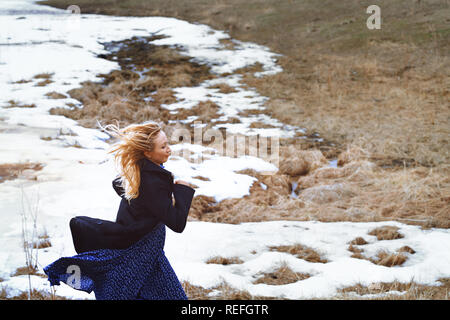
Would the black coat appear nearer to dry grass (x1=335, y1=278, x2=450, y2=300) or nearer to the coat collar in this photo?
the coat collar

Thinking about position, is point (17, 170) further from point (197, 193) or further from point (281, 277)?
point (281, 277)

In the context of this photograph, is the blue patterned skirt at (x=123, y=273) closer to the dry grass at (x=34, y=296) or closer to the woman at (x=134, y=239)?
the woman at (x=134, y=239)

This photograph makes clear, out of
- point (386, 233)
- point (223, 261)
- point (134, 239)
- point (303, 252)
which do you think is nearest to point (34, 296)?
point (134, 239)

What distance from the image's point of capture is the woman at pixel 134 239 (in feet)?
8.21

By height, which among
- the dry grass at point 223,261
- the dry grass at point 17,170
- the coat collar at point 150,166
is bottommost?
the dry grass at point 223,261

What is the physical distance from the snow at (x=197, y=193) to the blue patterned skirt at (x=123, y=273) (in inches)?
50.0

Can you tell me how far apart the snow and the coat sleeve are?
1713 millimetres

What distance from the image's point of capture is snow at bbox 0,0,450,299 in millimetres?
4242

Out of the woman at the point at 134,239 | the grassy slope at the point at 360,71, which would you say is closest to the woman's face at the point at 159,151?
the woman at the point at 134,239

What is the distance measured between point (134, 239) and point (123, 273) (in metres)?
0.21

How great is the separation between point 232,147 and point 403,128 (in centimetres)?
380
